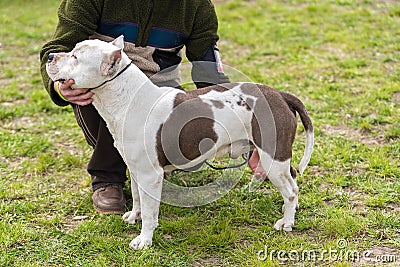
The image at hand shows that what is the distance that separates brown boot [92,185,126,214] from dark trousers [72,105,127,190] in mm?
57

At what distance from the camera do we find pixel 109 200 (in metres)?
3.90

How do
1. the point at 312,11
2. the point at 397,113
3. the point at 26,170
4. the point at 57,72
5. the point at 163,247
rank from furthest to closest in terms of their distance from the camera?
the point at 312,11
the point at 397,113
the point at 26,170
the point at 163,247
the point at 57,72

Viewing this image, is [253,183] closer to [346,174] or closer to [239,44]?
[346,174]

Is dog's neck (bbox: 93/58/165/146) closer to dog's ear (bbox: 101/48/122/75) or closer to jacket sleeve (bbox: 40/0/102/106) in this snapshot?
dog's ear (bbox: 101/48/122/75)

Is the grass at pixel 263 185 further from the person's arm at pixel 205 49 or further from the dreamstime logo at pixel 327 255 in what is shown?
the person's arm at pixel 205 49

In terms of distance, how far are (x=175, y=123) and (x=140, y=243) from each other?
2.37 ft

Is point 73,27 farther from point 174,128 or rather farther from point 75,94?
point 174,128

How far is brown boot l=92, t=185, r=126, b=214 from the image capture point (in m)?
3.88

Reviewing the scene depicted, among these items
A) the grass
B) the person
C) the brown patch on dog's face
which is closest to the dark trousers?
the person

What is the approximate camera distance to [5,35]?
767cm

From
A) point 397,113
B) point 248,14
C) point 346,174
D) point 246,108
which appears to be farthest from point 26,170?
point 248,14

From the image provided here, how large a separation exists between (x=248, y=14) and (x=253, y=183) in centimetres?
448

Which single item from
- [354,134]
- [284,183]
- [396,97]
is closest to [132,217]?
[284,183]

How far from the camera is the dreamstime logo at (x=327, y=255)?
Answer: 3.24 meters
